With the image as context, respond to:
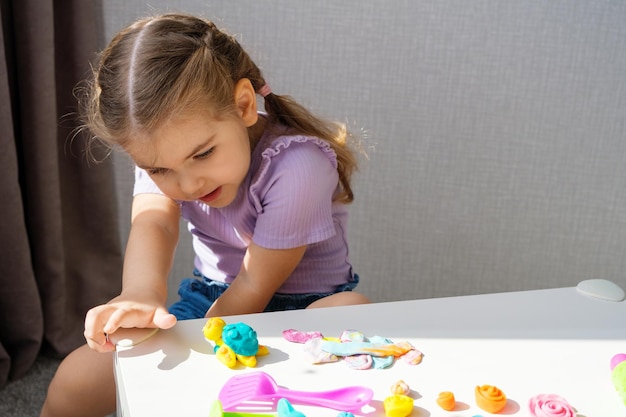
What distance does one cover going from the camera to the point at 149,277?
0.94 meters

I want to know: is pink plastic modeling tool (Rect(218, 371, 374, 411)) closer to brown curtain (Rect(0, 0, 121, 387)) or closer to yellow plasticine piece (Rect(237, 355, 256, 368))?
yellow plasticine piece (Rect(237, 355, 256, 368))

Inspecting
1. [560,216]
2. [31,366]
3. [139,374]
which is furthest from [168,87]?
[560,216]

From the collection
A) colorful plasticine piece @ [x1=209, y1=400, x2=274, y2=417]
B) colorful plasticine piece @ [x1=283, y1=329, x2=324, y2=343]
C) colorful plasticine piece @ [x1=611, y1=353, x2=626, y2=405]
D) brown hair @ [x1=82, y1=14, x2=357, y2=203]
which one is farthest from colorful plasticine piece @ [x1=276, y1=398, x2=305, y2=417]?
brown hair @ [x1=82, y1=14, x2=357, y2=203]

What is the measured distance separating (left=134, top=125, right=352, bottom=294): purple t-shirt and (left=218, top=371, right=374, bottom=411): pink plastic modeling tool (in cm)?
36

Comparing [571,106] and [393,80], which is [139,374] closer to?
[393,80]

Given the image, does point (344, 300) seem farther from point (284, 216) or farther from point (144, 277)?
point (144, 277)

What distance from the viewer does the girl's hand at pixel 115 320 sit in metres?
0.77

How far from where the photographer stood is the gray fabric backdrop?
163 cm

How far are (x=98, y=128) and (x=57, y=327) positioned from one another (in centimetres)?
72

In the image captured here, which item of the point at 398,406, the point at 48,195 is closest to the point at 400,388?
the point at 398,406

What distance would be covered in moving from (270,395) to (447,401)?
0.16 metres

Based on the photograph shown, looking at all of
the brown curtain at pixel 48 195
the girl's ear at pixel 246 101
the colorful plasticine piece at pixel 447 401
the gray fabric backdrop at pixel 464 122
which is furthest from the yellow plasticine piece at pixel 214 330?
the gray fabric backdrop at pixel 464 122

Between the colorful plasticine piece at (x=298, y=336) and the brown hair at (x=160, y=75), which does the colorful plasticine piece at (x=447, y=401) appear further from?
the brown hair at (x=160, y=75)

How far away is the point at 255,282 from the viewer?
102cm
